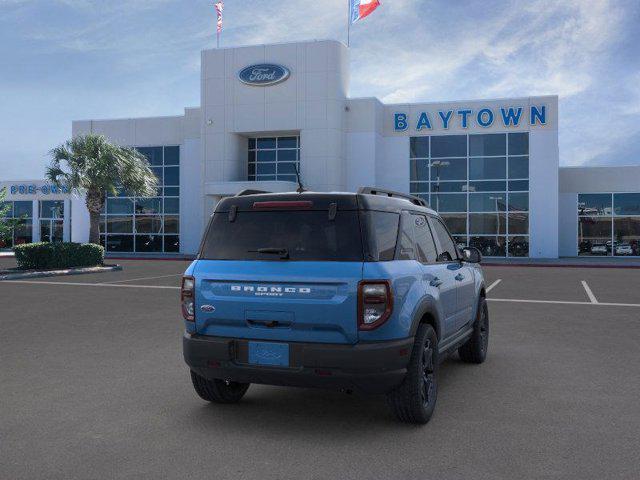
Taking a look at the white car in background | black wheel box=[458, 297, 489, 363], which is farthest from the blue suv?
the white car in background

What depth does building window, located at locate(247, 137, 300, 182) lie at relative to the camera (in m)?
35.4

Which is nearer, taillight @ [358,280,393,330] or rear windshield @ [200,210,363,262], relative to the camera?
taillight @ [358,280,393,330]

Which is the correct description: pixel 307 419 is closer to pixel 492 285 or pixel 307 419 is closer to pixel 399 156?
pixel 492 285

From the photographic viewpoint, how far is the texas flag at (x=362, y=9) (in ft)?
120

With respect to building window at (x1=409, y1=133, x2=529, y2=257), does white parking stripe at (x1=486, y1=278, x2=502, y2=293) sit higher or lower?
lower

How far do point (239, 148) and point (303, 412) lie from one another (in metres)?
31.6

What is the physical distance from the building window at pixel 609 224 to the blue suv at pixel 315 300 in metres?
33.9

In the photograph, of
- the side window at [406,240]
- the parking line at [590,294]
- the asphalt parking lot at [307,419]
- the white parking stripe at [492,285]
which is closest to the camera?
the asphalt parking lot at [307,419]

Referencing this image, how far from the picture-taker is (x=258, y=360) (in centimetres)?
464

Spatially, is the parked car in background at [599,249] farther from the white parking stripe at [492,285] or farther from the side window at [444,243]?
the side window at [444,243]

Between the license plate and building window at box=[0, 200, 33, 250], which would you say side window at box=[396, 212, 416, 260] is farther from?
building window at box=[0, 200, 33, 250]

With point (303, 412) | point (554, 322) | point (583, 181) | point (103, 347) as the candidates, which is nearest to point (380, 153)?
point (583, 181)

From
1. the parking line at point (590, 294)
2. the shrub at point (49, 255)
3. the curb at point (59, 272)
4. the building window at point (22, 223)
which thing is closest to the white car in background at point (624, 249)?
the parking line at point (590, 294)

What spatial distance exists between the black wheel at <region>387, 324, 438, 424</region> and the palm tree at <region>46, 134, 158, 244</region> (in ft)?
78.5
